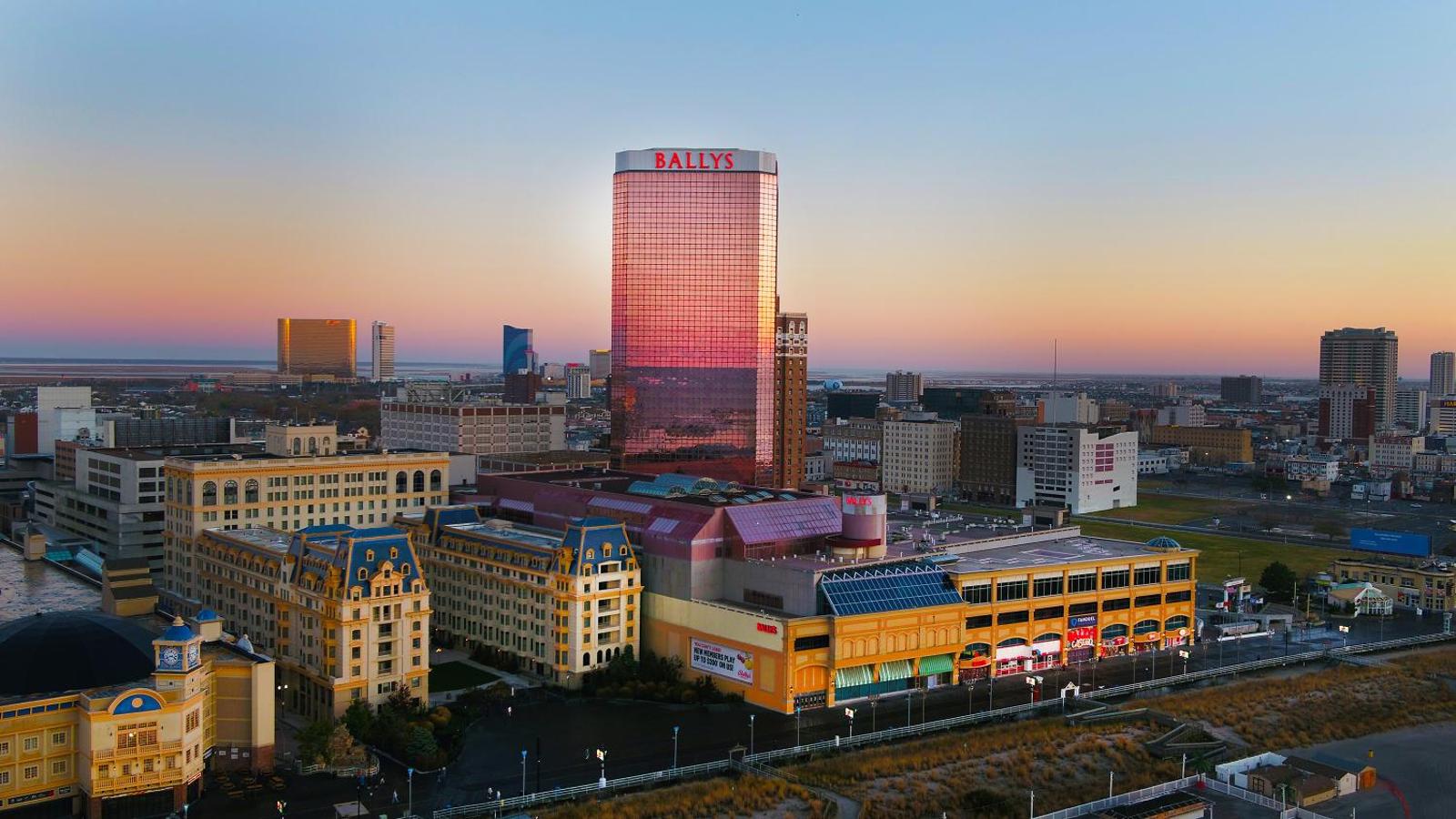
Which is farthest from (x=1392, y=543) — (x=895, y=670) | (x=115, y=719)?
(x=115, y=719)

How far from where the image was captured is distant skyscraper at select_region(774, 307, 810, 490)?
161 m

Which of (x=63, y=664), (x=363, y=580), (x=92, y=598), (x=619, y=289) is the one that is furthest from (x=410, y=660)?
(x=619, y=289)

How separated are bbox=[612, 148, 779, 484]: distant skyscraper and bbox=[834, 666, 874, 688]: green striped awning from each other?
2781 inches

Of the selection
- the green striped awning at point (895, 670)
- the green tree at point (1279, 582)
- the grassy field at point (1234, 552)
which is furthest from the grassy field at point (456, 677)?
the grassy field at point (1234, 552)

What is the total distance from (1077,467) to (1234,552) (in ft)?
151

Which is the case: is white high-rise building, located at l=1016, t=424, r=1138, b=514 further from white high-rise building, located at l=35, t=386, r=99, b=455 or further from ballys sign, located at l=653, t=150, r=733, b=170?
white high-rise building, located at l=35, t=386, r=99, b=455

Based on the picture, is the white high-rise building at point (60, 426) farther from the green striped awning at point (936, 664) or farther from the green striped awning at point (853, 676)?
the green striped awning at point (936, 664)

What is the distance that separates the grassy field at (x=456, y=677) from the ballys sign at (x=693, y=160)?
78.7 m

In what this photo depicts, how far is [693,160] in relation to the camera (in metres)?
146

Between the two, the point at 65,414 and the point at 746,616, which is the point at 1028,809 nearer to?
the point at 746,616

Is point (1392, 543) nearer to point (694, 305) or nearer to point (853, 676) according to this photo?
point (853, 676)

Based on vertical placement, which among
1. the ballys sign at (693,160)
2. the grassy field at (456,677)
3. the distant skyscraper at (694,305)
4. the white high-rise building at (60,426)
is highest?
the ballys sign at (693,160)

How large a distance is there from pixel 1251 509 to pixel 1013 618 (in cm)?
12130

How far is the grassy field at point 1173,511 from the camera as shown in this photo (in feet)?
584
